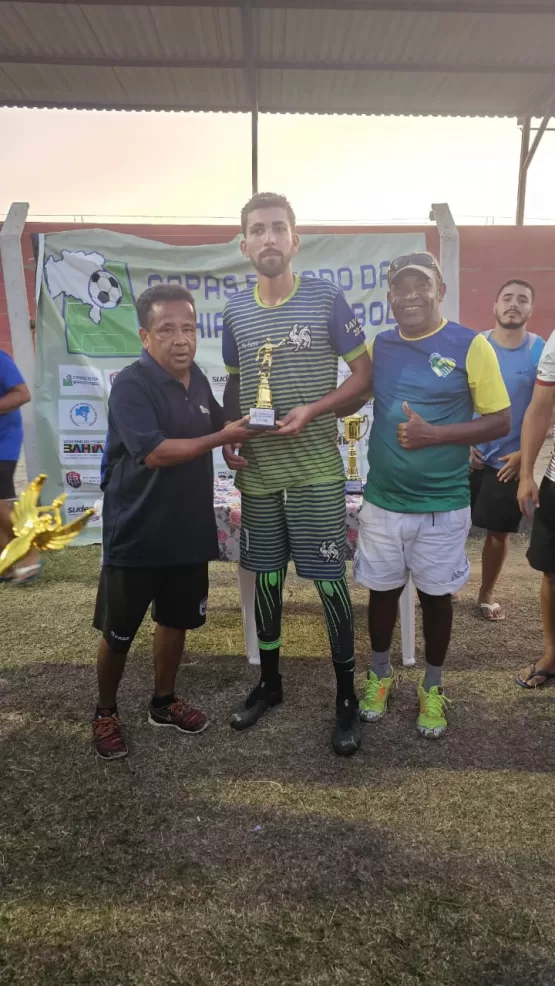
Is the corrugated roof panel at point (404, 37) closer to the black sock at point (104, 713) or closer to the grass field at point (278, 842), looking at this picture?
the grass field at point (278, 842)

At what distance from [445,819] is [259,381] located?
1793 mm

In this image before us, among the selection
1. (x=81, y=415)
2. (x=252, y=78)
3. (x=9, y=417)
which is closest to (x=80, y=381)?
(x=81, y=415)

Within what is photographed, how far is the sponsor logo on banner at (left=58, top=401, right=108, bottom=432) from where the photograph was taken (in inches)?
230

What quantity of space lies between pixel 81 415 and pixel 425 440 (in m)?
4.43

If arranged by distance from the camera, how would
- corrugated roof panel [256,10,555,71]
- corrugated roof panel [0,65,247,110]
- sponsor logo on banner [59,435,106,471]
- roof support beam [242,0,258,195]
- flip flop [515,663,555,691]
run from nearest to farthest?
flip flop [515,663,555,691], sponsor logo on banner [59,435,106,471], roof support beam [242,0,258,195], corrugated roof panel [256,10,555,71], corrugated roof panel [0,65,247,110]

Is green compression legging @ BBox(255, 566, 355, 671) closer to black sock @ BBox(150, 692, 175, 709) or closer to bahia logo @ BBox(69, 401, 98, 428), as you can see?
black sock @ BBox(150, 692, 175, 709)

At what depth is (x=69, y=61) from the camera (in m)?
7.59

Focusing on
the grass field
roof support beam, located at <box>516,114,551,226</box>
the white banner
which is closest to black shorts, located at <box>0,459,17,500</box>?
the grass field

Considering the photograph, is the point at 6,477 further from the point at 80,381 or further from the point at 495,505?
the point at 495,505

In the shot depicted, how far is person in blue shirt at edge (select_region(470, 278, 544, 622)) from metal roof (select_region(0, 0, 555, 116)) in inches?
206

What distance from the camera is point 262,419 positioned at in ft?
7.20

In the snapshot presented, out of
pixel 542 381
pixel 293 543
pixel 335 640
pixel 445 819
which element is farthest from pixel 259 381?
pixel 445 819

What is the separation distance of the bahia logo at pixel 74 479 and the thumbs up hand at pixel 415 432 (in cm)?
443

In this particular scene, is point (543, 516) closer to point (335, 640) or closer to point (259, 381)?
point (335, 640)
